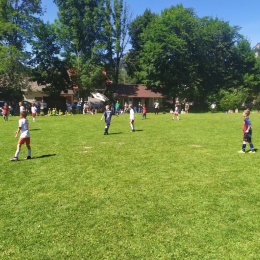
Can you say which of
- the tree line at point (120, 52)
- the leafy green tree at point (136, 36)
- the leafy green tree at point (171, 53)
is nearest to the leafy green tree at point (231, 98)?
the tree line at point (120, 52)

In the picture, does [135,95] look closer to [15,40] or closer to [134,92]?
[134,92]

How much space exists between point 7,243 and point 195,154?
7.72 m

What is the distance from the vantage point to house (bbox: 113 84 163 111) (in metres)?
51.5

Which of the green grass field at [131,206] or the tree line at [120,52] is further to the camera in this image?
the tree line at [120,52]

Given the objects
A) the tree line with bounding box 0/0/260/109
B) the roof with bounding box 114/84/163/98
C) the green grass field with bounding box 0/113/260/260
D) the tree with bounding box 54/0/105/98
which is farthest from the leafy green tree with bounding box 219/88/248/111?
the green grass field with bounding box 0/113/260/260

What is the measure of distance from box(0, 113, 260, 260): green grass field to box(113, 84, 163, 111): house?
41.3 m

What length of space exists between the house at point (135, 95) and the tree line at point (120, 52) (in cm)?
145

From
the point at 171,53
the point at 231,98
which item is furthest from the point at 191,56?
the point at 231,98

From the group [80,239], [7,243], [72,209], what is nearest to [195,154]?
[72,209]

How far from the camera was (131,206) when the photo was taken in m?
5.85

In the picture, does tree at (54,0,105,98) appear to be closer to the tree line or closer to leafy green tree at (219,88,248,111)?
the tree line

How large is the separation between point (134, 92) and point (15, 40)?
21.8m

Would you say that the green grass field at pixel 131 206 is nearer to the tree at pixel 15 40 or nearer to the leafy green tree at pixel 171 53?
the tree at pixel 15 40

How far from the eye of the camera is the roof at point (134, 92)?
169 ft
